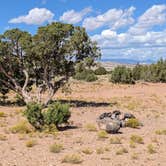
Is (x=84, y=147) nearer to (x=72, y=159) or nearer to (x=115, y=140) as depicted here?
(x=115, y=140)

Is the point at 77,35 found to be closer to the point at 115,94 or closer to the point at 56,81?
the point at 56,81

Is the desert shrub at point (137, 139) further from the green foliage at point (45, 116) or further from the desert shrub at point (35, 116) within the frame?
the desert shrub at point (35, 116)

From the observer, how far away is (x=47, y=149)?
1748cm

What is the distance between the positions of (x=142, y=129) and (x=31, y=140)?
7.69m

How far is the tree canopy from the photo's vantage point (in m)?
32.9

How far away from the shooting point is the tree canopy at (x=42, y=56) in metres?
32.9

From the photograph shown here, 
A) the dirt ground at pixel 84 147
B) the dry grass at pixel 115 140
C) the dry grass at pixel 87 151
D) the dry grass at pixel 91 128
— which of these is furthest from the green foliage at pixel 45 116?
the dry grass at pixel 87 151

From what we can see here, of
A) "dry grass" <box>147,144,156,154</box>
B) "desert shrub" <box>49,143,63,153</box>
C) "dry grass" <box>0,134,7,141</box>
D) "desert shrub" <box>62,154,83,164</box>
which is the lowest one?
"dry grass" <box>147,144,156,154</box>

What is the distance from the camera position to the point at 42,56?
33500 millimetres

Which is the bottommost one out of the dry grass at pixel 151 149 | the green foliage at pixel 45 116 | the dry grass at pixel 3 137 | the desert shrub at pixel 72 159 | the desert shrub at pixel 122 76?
the dry grass at pixel 151 149

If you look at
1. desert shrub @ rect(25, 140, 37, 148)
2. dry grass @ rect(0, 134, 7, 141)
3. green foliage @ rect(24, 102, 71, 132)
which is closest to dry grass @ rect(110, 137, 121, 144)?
desert shrub @ rect(25, 140, 37, 148)

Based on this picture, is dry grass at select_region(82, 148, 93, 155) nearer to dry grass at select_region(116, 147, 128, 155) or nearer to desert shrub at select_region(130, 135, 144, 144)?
dry grass at select_region(116, 147, 128, 155)

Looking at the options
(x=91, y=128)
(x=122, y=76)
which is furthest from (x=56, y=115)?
(x=122, y=76)

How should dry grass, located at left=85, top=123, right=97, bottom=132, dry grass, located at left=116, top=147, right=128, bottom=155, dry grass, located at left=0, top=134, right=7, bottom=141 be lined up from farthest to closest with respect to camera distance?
1. dry grass, located at left=85, top=123, right=97, bottom=132
2. dry grass, located at left=0, top=134, right=7, bottom=141
3. dry grass, located at left=116, top=147, right=128, bottom=155
